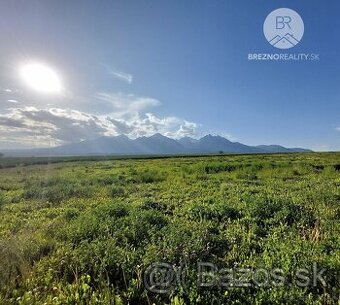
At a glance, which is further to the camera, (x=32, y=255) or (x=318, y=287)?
(x=32, y=255)

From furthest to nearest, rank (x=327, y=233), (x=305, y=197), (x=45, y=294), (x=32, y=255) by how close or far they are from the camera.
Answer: (x=305, y=197) → (x=327, y=233) → (x=32, y=255) → (x=45, y=294)

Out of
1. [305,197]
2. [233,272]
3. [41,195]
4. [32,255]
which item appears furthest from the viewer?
[41,195]

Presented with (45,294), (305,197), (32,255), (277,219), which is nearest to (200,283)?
(45,294)

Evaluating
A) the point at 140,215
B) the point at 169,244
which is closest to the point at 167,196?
the point at 140,215

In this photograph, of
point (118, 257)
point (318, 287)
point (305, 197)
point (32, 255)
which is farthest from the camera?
point (305, 197)

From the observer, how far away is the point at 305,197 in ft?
38.2

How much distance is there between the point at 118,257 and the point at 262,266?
110 inches

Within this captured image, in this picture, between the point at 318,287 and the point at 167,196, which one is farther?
the point at 167,196

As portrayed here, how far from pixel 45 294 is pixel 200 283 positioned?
258 cm

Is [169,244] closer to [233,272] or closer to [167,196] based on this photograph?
[233,272]

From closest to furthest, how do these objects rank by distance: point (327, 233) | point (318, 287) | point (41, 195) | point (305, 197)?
1. point (318, 287)
2. point (327, 233)
3. point (305, 197)
4. point (41, 195)

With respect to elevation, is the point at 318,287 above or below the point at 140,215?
below

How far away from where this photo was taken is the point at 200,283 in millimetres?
5105

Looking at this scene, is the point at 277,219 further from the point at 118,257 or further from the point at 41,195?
the point at 41,195
